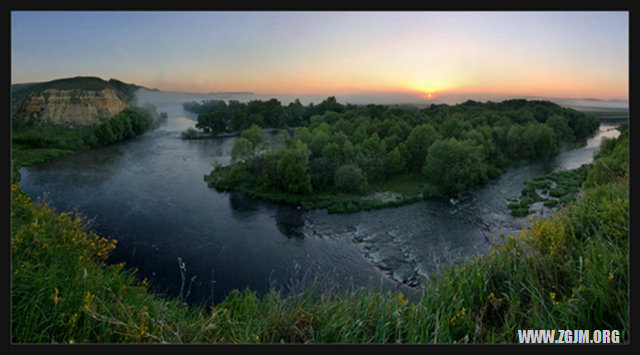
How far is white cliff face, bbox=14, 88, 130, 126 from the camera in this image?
5.59 meters

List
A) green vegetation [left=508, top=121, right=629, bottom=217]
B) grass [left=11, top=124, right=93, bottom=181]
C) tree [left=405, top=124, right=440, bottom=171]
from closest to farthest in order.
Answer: grass [left=11, top=124, right=93, bottom=181] < green vegetation [left=508, top=121, right=629, bottom=217] < tree [left=405, top=124, right=440, bottom=171]

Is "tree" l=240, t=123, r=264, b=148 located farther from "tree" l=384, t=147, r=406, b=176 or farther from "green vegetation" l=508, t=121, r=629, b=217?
"green vegetation" l=508, t=121, r=629, b=217

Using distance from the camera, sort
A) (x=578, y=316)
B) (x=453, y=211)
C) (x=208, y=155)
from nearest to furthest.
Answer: (x=578, y=316) → (x=453, y=211) → (x=208, y=155)

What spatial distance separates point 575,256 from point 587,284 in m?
0.54

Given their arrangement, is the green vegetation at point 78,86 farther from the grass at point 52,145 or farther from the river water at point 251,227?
the river water at point 251,227

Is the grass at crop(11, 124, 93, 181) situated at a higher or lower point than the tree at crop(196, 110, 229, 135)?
lower

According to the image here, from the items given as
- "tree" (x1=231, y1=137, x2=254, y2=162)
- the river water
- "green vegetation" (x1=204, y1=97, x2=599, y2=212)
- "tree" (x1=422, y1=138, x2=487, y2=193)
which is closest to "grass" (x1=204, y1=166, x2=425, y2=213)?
"green vegetation" (x1=204, y1=97, x2=599, y2=212)

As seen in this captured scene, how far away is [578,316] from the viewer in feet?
7.04

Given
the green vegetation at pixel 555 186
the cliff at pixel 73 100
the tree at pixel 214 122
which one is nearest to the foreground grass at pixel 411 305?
the cliff at pixel 73 100

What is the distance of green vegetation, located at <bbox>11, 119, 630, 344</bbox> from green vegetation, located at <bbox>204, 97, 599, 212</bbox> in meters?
12.7

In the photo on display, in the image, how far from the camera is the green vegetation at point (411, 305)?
2213 mm
